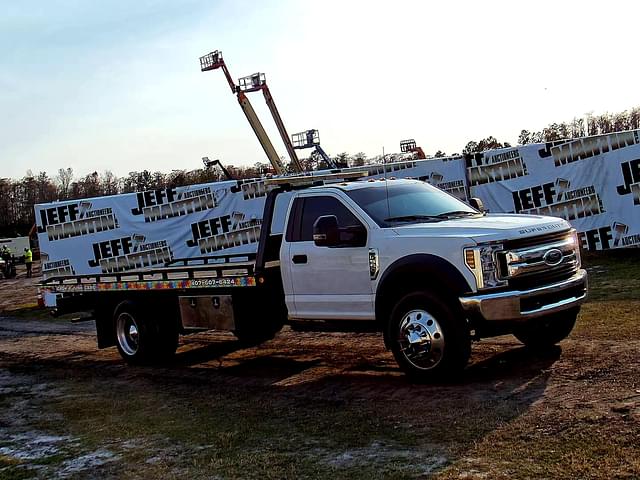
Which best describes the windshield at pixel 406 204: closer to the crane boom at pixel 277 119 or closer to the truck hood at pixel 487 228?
the truck hood at pixel 487 228

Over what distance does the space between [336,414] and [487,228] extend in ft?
7.22

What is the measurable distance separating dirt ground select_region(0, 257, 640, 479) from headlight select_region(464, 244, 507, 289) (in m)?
0.98

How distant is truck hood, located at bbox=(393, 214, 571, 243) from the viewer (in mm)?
6988

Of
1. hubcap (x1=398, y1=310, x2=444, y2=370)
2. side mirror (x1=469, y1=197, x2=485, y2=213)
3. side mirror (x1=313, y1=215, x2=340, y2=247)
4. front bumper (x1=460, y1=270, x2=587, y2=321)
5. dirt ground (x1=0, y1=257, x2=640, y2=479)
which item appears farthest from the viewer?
side mirror (x1=469, y1=197, x2=485, y2=213)

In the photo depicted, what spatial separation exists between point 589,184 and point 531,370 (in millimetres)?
10535

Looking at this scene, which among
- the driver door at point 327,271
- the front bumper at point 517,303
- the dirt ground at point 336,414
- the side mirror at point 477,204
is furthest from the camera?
the side mirror at point 477,204

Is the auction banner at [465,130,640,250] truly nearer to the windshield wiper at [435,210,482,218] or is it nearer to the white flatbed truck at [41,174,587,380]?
the white flatbed truck at [41,174,587,380]

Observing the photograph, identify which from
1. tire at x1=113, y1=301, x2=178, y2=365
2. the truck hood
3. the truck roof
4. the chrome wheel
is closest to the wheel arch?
the truck hood

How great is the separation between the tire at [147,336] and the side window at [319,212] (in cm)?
299

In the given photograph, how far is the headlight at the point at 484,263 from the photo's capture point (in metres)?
6.92

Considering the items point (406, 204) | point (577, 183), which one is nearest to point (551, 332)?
point (406, 204)

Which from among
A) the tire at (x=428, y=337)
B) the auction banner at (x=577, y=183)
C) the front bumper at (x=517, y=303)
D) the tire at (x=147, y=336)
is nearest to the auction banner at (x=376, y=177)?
the auction banner at (x=577, y=183)

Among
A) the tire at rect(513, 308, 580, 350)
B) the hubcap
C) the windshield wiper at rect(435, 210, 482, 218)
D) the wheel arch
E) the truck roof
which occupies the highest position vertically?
the truck roof

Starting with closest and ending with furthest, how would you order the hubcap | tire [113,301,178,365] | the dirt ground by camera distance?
the dirt ground
the hubcap
tire [113,301,178,365]
